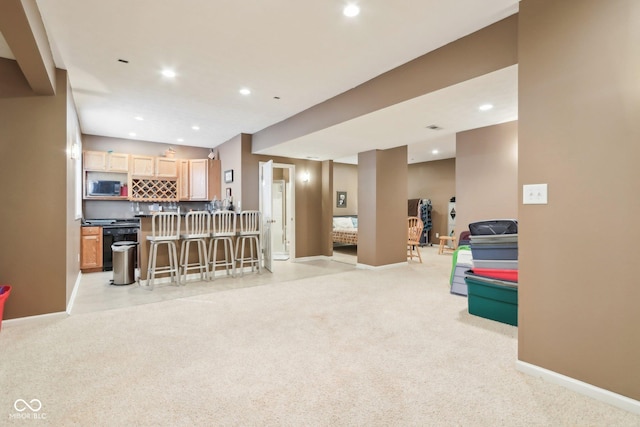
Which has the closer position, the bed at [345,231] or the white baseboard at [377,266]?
the white baseboard at [377,266]

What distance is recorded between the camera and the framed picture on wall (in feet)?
31.5

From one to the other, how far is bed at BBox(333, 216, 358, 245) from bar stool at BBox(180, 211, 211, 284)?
3813 millimetres

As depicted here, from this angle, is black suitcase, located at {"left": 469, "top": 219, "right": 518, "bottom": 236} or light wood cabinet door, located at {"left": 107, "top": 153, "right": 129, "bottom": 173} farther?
light wood cabinet door, located at {"left": 107, "top": 153, "right": 129, "bottom": 173}

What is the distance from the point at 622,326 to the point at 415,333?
1.50 m

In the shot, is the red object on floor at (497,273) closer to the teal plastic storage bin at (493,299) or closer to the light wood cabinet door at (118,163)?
the teal plastic storage bin at (493,299)

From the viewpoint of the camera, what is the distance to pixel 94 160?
20.9ft

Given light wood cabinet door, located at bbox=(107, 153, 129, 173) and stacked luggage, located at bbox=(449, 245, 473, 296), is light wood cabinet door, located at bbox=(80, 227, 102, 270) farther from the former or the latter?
stacked luggage, located at bbox=(449, 245, 473, 296)

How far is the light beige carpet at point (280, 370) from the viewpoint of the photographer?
1757 mm

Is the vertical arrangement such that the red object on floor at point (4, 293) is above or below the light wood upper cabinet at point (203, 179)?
below

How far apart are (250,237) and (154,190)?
10.4 ft

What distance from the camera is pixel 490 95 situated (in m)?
3.18

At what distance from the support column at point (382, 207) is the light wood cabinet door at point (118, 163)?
199 inches

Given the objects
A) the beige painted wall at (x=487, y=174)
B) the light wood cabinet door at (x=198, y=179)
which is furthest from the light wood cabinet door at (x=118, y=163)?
the beige painted wall at (x=487, y=174)

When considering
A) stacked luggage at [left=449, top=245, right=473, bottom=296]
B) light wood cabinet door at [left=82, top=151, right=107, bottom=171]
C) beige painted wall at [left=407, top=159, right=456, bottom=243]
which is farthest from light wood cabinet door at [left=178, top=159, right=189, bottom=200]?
beige painted wall at [left=407, top=159, right=456, bottom=243]
